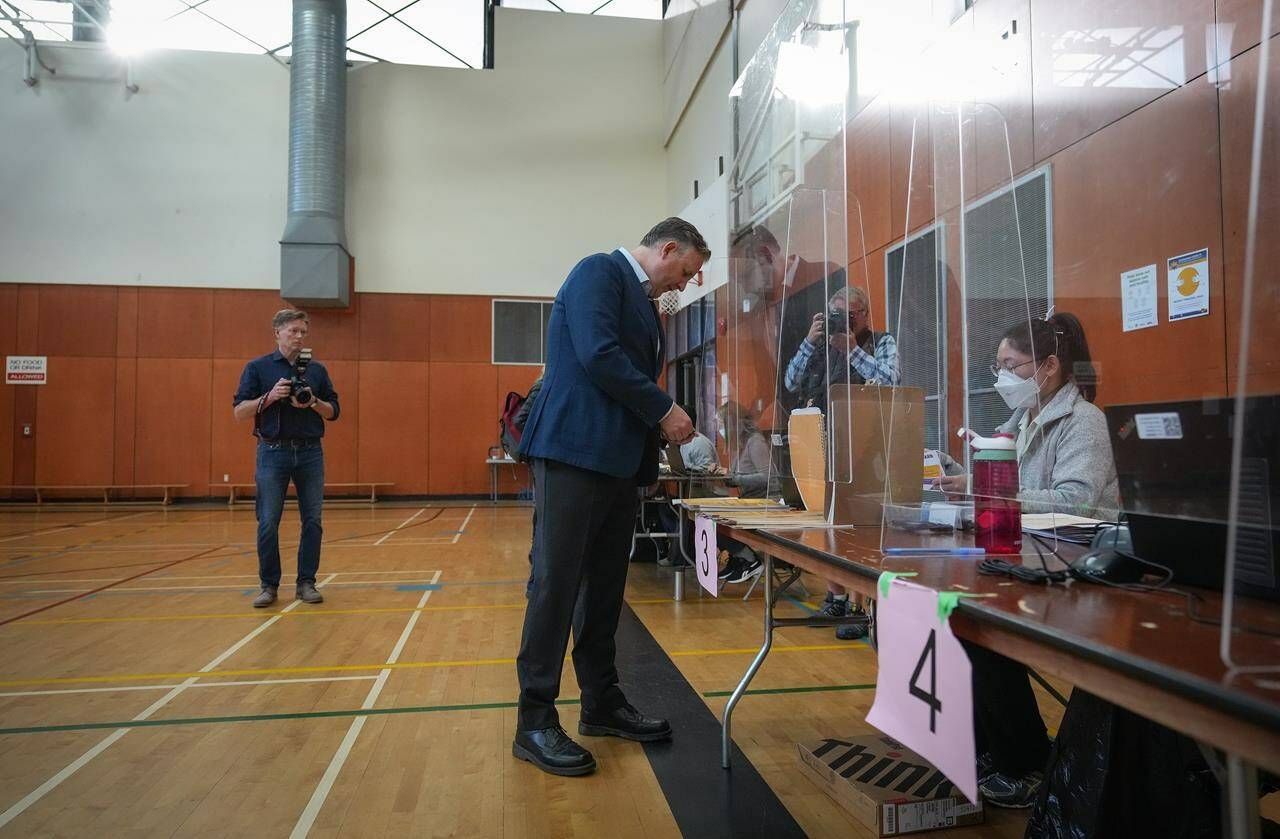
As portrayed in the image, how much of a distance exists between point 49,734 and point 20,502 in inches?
384

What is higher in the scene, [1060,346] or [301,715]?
[1060,346]

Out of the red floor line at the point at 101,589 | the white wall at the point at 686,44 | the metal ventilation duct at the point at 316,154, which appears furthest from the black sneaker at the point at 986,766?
the metal ventilation duct at the point at 316,154

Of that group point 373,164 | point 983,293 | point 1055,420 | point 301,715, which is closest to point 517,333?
point 373,164

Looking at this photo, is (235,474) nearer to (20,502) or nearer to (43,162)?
(20,502)

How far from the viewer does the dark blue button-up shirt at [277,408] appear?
3.49 metres

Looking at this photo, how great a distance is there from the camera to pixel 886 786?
62.6 inches

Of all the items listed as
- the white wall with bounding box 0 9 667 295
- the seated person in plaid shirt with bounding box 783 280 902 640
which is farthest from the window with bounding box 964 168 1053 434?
the white wall with bounding box 0 9 667 295

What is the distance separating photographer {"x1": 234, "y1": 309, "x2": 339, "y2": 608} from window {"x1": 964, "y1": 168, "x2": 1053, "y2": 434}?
9.43ft

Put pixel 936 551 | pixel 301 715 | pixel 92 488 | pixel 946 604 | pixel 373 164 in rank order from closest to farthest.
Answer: pixel 946 604 < pixel 936 551 < pixel 301 715 < pixel 92 488 < pixel 373 164

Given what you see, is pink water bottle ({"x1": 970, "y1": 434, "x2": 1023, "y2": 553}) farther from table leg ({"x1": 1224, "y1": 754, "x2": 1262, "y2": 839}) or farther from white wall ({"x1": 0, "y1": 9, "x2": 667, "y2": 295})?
white wall ({"x1": 0, "y1": 9, "x2": 667, "y2": 295})

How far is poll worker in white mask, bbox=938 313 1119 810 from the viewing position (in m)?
1.53

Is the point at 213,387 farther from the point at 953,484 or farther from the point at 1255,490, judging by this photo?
the point at 1255,490

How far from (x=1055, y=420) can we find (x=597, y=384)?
38.7 inches

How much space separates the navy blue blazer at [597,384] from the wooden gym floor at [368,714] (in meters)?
0.76
